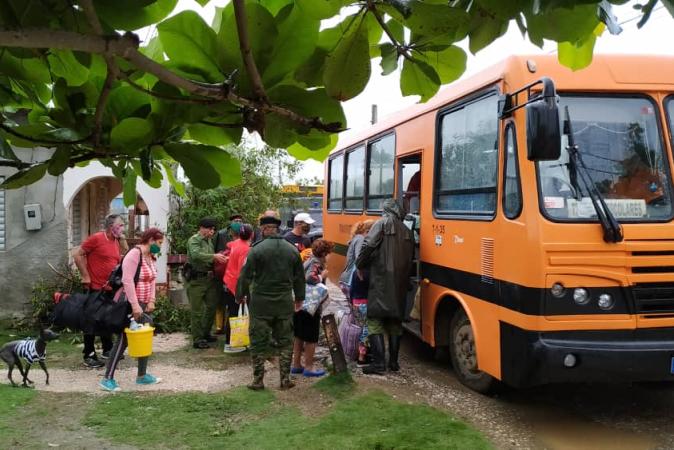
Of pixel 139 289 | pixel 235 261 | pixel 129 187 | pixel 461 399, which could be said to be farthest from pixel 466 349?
pixel 129 187

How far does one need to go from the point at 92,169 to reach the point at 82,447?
17.2 feet

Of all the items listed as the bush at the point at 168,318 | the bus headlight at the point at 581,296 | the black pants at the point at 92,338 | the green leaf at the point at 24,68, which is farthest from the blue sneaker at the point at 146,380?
the green leaf at the point at 24,68

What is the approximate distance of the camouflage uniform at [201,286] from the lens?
24.0ft

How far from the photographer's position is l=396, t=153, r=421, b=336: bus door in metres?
6.56

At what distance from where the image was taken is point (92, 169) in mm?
8641

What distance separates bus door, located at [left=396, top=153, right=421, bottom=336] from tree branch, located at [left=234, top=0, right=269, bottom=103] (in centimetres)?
544

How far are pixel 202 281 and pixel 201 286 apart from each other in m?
0.06

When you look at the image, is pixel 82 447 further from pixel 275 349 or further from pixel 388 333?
pixel 388 333

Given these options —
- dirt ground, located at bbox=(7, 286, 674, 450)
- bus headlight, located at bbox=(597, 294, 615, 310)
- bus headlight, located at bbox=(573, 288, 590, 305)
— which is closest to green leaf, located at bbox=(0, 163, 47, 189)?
dirt ground, located at bbox=(7, 286, 674, 450)

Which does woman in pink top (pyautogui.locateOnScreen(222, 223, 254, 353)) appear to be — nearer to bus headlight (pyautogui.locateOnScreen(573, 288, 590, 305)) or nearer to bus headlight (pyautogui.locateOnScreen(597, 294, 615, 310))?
bus headlight (pyautogui.locateOnScreen(573, 288, 590, 305))

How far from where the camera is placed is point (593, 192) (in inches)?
172

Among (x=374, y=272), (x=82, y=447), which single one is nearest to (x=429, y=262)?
(x=374, y=272)

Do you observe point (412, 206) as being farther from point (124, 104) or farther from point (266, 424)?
point (124, 104)

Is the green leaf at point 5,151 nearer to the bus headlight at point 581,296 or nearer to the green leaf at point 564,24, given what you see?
the green leaf at point 564,24
